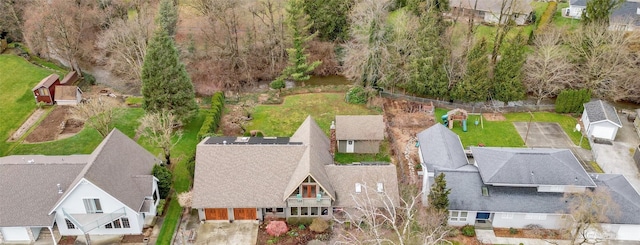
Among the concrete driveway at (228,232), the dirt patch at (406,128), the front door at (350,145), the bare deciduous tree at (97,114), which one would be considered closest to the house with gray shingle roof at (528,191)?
the dirt patch at (406,128)

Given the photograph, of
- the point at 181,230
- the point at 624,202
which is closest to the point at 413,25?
the point at 624,202

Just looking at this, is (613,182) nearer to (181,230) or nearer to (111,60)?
(181,230)

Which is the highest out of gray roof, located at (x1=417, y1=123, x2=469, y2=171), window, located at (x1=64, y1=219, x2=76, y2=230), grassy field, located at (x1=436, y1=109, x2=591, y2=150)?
gray roof, located at (x1=417, y1=123, x2=469, y2=171)

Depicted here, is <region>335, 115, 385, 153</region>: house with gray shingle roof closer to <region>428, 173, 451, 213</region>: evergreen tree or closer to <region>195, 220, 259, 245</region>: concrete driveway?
<region>428, 173, 451, 213</region>: evergreen tree

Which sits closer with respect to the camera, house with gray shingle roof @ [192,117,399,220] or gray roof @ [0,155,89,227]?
gray roof @ [0,155,89,227]

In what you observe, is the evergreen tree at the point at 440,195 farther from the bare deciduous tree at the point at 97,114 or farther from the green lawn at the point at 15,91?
the green lawn at the point at 15,91

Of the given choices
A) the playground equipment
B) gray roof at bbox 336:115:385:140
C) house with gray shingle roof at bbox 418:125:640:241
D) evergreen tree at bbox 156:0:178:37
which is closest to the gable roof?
gray roof at bbox 336:115:385:140
